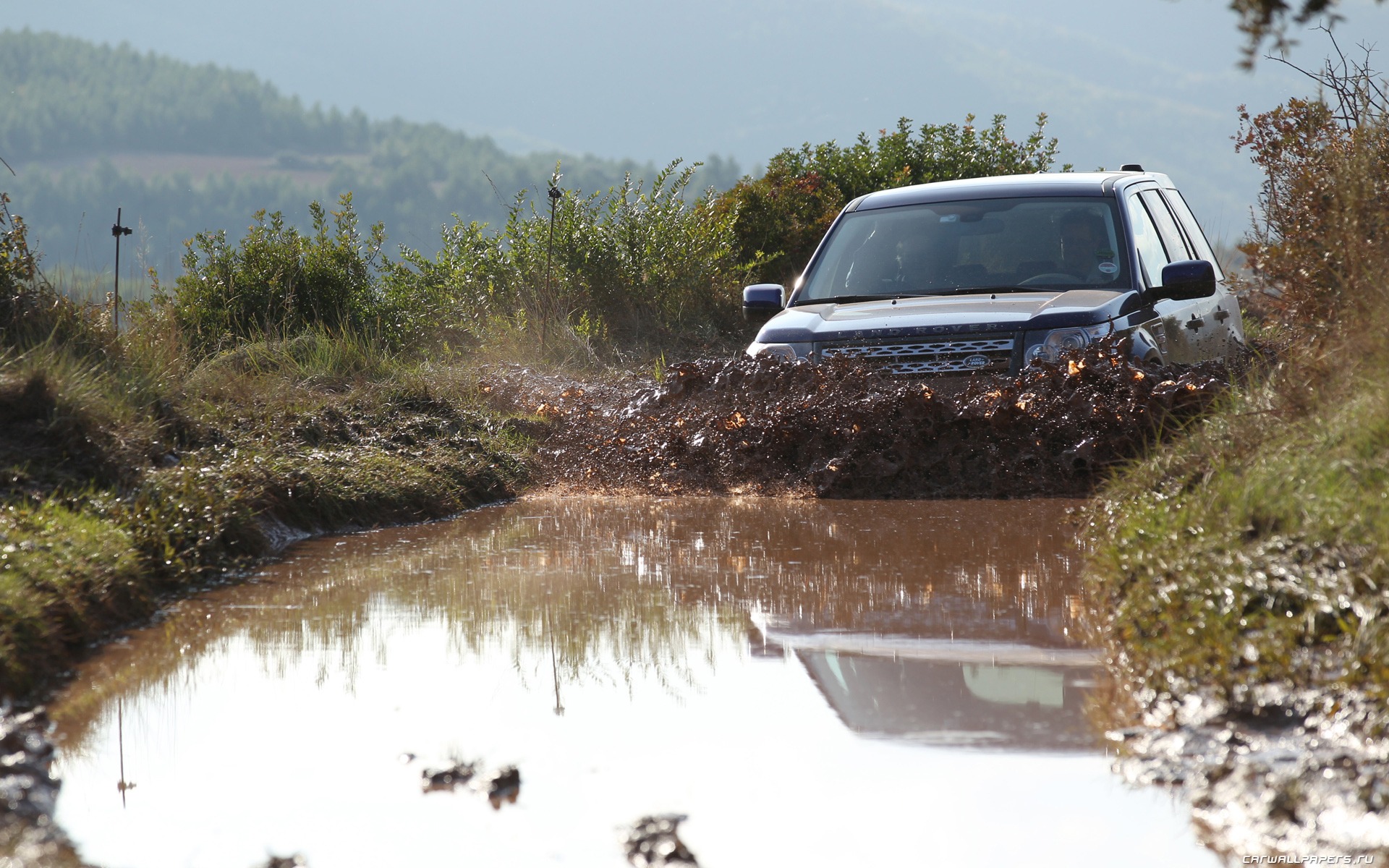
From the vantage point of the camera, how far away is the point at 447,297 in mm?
13516

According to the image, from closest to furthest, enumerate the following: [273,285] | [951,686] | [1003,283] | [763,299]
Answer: [951,686] < [1003,283] < [763,299] < [273,285]

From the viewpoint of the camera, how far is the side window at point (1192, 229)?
925 cm

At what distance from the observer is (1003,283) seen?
7941 mm

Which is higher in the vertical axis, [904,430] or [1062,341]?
[1062,341]

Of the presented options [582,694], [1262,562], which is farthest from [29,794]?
[1262,562]

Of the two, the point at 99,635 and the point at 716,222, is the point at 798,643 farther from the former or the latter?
the point at 716,222

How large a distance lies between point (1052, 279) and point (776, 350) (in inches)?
64.6

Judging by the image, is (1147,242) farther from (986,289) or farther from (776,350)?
(776,350)

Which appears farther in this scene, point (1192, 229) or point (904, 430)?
point (1192, 229)

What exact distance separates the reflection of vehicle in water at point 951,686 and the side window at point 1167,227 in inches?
192

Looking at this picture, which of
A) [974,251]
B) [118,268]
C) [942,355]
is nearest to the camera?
[942,355]

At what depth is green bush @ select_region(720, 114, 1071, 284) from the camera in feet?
51.3

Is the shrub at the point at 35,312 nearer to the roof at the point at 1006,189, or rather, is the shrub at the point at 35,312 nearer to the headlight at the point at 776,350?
the headlight at the point at 776,350

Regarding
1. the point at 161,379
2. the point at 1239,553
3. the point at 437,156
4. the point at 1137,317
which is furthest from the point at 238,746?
the point at 437,156
